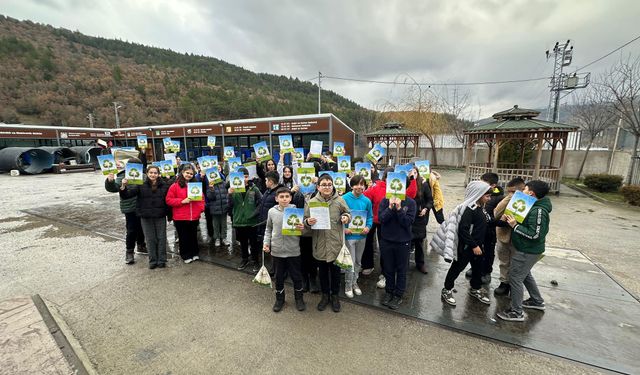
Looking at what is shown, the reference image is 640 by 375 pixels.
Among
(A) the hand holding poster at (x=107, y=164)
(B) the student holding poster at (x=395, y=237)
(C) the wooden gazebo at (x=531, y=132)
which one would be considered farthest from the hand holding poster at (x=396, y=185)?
(C) the wooden gazebo at (x=531, y=132)

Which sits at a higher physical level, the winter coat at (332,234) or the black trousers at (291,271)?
the winter coat at (332,234)

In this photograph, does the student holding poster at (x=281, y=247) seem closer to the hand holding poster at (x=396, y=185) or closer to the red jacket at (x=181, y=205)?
the hand holding poster at (x=396, y=185)

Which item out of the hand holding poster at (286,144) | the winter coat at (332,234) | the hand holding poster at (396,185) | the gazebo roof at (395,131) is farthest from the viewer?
the gazebo roof at (395,131)

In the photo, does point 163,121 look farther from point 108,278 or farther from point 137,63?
point 108,278

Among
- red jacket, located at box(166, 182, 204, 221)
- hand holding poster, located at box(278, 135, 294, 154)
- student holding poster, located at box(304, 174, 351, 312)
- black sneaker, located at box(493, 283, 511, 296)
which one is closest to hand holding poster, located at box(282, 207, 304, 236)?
student holding poster, located at box(304, 174, 351, 312)

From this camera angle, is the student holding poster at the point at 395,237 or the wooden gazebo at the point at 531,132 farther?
the wooden gazebo at the point at 531,132

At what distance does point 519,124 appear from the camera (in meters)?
11.5

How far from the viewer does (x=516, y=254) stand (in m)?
3.22

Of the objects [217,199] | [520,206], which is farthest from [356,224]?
[217,199]

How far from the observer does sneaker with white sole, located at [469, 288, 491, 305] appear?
356 cm

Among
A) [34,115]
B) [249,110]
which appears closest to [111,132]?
[249,110]

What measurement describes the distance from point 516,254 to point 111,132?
3737 cm

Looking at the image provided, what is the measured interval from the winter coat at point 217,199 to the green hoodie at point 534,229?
4887mm

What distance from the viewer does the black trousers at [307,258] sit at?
12.5 ft
